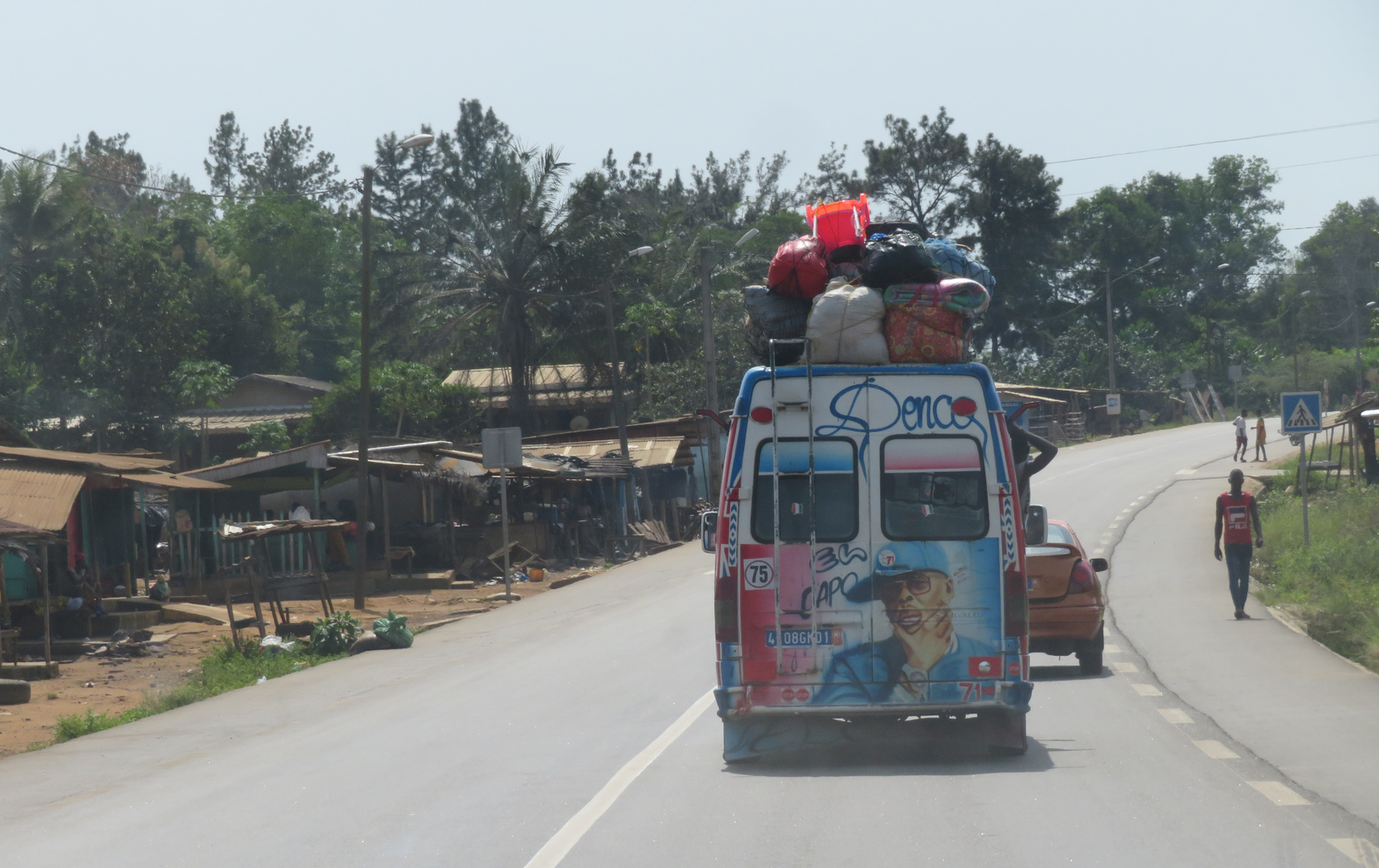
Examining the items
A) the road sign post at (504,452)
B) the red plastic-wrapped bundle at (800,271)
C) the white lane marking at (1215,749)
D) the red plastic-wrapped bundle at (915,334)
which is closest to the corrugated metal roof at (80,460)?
the road sign post at (504,452)

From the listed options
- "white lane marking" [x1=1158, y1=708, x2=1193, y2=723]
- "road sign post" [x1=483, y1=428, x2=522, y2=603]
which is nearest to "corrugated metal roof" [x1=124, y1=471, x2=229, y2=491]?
"road sign post" [x1=483, y1=428, x2=522, y2=603]

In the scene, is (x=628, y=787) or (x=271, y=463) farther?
(x=271, y=463)

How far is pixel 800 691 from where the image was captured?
816 centimetres

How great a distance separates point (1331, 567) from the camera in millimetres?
18094

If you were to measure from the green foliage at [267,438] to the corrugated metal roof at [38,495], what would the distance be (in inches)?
1001

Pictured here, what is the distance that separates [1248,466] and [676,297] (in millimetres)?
23000

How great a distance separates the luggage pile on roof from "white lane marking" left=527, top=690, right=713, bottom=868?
2.80 m

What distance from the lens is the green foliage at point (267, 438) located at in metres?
45.1

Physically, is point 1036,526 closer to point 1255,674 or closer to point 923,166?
point 1255,674

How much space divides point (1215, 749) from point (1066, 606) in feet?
12.8

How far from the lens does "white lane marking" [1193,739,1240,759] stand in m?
8.34

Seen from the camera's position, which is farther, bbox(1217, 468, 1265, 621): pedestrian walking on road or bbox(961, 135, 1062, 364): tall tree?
bbox(961, 135, 1062, 364): tall tree

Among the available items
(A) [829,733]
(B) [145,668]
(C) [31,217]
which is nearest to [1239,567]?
(A) [829,733]

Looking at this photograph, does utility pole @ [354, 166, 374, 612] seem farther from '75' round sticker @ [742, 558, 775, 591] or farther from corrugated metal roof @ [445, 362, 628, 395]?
corrugated metal roof @ [445, 362, 628, 395]
